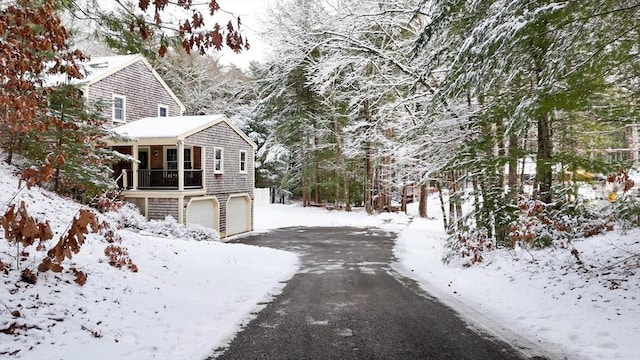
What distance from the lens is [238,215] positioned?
2161 centimetres

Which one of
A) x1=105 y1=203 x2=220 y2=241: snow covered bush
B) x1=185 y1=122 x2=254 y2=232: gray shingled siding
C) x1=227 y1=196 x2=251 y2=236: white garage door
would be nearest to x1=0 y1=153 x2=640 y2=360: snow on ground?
x1=105 y1=203 x2=220 y2=241: snow covered bush

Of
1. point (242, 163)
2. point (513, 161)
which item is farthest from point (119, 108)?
point (513, 161)

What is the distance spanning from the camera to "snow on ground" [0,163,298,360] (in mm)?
4020

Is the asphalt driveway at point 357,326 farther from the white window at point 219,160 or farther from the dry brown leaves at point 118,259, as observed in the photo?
the white window at point 219,160

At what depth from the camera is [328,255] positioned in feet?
43.1

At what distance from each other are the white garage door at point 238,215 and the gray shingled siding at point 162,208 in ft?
12.6

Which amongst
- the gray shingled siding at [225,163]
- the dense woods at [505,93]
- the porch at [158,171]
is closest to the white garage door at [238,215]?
the gray shingled siding at [225,163]

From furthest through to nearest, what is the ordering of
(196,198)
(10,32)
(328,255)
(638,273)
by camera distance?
1. (196,198)
2. (328,255)
3. (638,273)
4. (10,32)

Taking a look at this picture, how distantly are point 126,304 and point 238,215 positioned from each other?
53.9 ft

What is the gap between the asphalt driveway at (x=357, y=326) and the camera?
4.39 meters

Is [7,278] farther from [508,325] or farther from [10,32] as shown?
[508,325]

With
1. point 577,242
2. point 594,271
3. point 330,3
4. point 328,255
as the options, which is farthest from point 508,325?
point 330,3

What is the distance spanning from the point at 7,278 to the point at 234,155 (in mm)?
16816

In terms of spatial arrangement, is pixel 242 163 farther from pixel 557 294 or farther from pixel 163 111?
pixel 557 294
